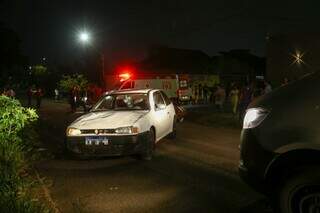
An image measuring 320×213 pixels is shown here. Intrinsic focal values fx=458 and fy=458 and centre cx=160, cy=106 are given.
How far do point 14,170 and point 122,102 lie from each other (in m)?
4.47

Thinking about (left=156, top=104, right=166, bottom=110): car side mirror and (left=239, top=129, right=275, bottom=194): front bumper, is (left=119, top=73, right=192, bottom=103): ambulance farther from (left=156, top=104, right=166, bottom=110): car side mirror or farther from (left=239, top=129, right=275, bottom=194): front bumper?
(left=239, top=129, right=275, bottom=194): front bumper

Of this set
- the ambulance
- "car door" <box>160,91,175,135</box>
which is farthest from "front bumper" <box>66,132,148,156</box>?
the ambulance

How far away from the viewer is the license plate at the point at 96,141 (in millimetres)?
9289

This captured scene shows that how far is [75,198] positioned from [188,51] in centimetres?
5513

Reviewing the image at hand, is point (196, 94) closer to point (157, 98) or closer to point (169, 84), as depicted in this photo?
point (169, 84)

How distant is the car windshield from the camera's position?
36.1 ft

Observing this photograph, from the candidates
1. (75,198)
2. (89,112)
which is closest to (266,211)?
(75,198)

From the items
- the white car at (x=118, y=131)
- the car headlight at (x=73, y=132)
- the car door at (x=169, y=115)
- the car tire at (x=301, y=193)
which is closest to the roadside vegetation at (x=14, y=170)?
the car headlight at (x=73, y=132)

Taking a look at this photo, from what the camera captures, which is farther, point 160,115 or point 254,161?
point 160,115

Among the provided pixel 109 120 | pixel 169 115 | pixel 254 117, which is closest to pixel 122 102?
pixel 169 115

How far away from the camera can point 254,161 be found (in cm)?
500

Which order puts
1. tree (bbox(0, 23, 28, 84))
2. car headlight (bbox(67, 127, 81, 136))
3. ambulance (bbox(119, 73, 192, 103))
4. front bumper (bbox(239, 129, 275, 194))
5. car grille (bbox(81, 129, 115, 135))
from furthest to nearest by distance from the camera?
ambulance (bbox(119, 73, 192, 103)), tree (bbox(0, 23, 28, 84)), car headlight (bbox(67, 127, 81, 136)), car grille (bbox(81, 129, 115, 135)), front bumper (bbox(239, 129, 275, 194))

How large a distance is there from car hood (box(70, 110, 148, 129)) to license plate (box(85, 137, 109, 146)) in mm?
244

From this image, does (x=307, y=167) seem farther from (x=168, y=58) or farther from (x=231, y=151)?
(x=168, y=58)
